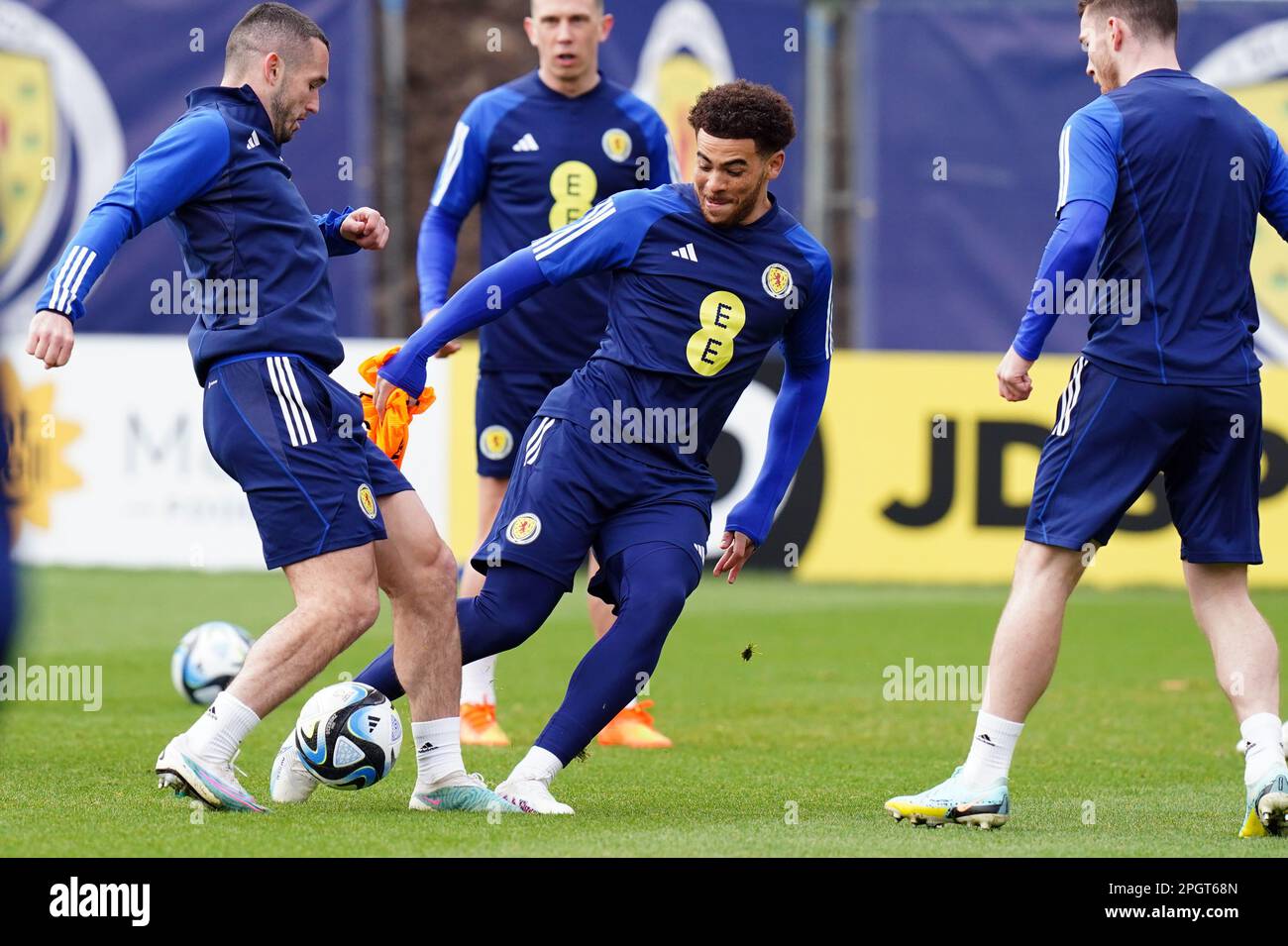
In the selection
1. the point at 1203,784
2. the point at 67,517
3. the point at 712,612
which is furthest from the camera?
the point at 67,517

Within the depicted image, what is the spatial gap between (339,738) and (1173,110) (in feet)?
9.64

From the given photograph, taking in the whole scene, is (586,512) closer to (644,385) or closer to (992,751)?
(644,385)

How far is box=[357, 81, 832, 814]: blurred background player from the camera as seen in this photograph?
584cm

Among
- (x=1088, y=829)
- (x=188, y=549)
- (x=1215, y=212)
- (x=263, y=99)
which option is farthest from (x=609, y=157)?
(x=188, y=549)

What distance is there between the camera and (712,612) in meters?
12.3

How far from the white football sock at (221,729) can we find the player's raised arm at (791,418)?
1581 mm

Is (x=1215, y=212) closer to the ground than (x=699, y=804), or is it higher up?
higher up

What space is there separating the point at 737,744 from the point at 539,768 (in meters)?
2.08

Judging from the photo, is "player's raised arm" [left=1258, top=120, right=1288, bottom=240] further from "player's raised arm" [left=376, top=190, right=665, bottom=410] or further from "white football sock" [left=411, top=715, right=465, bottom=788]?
"white football sock" [left=411, top=715, right=465, bottom=788]

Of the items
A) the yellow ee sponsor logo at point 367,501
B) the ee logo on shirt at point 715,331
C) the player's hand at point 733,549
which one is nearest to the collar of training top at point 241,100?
the yellow ee sponsor logo at point 367,501

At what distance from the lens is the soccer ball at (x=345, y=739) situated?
561 cm
